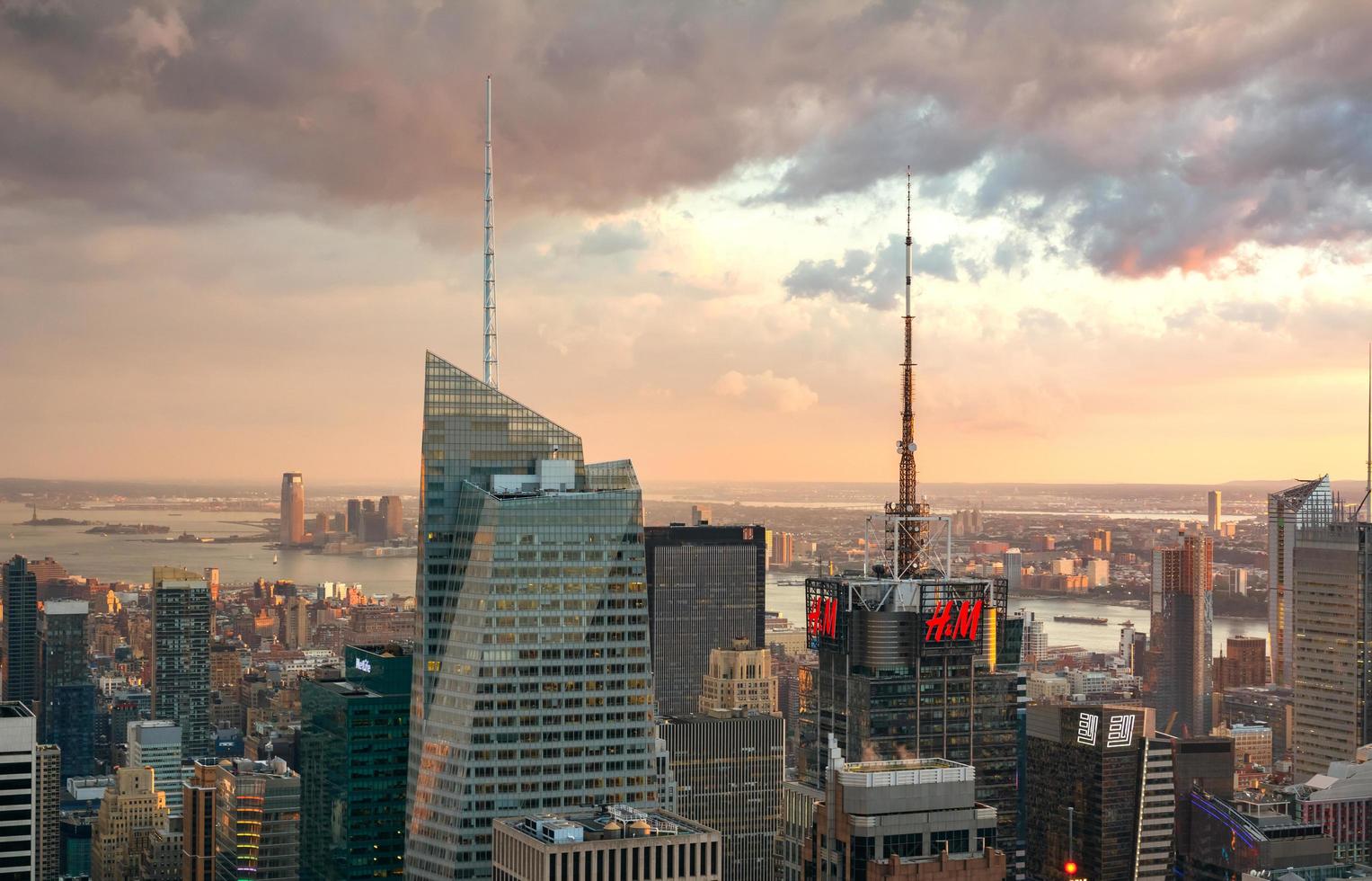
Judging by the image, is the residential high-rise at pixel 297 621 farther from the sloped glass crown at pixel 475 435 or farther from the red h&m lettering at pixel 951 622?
the red h&m lettering at pixel 951 622

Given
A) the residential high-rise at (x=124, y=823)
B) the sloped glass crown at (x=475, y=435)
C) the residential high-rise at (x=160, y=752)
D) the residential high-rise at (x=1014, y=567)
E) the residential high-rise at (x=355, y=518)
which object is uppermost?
the sloped glass crown at (x=475, y=435)

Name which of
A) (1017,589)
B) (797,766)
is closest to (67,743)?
(797,766)

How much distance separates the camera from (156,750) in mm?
95750

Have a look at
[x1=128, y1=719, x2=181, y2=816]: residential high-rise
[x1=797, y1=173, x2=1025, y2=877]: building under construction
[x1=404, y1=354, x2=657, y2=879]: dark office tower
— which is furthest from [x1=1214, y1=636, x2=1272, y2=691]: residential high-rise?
[x1=404, y1=354, x2=657, y2=879]: dark office tower

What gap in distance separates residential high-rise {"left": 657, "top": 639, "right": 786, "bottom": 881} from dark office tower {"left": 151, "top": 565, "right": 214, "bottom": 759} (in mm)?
24474

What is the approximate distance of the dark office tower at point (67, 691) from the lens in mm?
88438

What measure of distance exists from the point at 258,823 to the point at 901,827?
3953 cm

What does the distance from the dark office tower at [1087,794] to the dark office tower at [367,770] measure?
3019 cm

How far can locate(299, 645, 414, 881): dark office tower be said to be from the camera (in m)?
60.8

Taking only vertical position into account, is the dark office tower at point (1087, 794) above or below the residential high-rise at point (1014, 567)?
below

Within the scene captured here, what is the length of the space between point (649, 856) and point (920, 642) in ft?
90.4

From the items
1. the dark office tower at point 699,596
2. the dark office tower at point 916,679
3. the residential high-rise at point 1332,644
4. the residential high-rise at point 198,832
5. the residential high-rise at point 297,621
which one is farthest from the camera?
the dark office tower at point 699,596

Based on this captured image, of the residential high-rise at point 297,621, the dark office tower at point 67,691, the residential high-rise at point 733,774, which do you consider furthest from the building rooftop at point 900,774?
the dark office tower at point 67,691

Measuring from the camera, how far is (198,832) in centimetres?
8200
